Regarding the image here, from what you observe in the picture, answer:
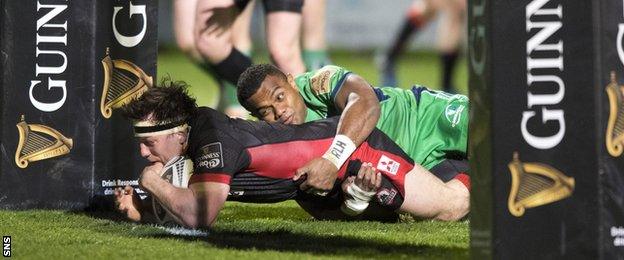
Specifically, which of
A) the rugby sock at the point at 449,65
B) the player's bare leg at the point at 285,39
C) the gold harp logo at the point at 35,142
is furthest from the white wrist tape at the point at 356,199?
the rugby sock at the point at 449,65

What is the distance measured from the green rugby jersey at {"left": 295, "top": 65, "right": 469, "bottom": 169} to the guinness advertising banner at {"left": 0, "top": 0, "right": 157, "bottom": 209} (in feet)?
3.10

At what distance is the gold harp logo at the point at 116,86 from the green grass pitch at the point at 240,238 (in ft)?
2.05

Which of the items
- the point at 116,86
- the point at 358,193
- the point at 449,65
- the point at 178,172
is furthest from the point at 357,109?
the point at 449,65

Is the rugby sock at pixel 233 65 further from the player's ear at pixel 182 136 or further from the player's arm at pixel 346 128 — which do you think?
the player's ear at pixel 182 136

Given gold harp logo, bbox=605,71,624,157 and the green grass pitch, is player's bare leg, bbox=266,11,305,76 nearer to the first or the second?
the green grass pitch

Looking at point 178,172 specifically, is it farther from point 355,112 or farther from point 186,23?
point 186,23

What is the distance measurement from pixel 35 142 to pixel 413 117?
2092 millimetres

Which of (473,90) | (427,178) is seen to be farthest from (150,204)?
(473,90)

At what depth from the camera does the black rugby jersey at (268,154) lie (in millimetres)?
6203

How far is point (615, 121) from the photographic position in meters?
5.13

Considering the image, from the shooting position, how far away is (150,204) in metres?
6.79

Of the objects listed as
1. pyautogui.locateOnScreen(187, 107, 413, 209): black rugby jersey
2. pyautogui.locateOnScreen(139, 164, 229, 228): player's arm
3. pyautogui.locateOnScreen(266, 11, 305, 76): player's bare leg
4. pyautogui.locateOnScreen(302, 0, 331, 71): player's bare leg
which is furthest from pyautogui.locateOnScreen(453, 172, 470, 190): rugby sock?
pyautogui.locateOnScreen(302, 0, 331, 71): player's bare leg

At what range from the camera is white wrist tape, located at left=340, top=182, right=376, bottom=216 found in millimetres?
6633

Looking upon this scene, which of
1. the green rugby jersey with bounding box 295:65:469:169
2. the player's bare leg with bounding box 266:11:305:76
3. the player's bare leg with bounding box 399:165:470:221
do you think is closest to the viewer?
the player's bare leg with bounding box 399:165:470:221
